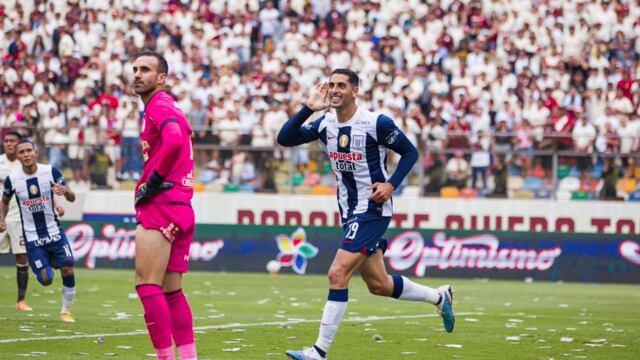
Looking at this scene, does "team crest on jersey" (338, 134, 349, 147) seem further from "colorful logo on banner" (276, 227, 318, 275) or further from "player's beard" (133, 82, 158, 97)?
"colorful logo on banner" (276, 227, 318, 275)

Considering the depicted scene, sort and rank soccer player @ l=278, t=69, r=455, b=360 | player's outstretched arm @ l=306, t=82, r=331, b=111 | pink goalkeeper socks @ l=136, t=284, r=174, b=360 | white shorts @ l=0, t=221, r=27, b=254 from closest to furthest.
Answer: pink goalkeeper socks @ l=136, t=284, r=174, b=360 → soccer player @ l=278, t=69, r=455, b=360 → player's outstretched arm @ l=306, t=82, r=331, b=111 → white shorts @ l=0, t=221, r=27, b=254

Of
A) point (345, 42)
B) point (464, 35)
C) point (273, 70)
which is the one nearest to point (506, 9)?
point (464, 35)

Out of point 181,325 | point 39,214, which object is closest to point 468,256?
point 39,214

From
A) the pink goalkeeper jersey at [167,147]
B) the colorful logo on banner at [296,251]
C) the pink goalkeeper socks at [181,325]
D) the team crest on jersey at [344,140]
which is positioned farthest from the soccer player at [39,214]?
the colorful logo on banner at [296,251]

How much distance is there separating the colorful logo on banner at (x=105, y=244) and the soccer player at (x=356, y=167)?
550 inches

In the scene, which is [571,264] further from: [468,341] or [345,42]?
[468,341]

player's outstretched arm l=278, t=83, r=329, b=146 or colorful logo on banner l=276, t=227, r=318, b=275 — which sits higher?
player's outstretched arm l=278, t=83, r=329, b=146

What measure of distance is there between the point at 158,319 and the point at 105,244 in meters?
16.4

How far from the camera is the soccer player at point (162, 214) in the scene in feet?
29.9

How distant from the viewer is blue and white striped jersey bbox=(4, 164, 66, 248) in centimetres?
1556

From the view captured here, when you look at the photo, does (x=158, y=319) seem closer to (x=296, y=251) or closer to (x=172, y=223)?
(x=172, y=223)

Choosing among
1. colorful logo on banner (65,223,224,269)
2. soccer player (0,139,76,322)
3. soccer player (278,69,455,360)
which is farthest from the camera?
colorful logo on banner (65,223,224,269)

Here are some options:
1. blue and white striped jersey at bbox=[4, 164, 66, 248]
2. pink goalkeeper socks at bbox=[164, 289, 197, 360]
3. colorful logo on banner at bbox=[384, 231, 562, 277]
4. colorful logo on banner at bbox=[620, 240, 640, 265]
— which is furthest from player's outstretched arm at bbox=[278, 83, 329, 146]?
colorful logo on banner at bbox=[620, 240, 640, 265]

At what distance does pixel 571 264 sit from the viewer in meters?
24.3
